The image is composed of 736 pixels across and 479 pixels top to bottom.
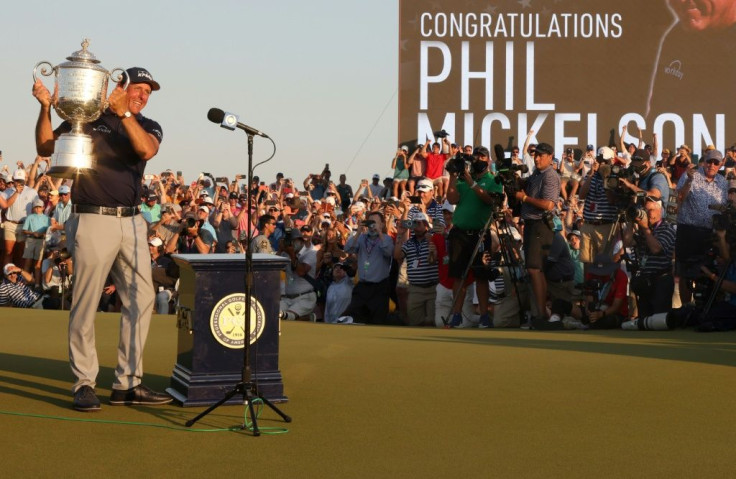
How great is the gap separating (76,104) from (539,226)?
7361 millimetres

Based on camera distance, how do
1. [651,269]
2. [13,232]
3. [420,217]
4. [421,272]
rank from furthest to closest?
[13,232] < [420,217] < [421,272] < [651,269]

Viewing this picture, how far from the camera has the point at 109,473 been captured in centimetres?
538

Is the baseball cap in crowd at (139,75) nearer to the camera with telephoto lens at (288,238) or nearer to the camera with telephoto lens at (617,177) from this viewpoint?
the camera with telephoto lens at (617,177)

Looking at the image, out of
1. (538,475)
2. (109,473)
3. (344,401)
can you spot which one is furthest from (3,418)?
(538,475)

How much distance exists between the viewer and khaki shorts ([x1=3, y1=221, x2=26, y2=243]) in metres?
20.2

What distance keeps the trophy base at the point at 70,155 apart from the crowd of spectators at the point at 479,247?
310 cm

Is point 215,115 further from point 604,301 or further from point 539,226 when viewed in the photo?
point 604,301

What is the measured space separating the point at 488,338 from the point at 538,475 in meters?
6.10

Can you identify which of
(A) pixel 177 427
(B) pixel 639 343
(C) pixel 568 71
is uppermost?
(C) pixel 568 71

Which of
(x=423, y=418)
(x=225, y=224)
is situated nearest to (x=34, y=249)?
(x=225, y=224)

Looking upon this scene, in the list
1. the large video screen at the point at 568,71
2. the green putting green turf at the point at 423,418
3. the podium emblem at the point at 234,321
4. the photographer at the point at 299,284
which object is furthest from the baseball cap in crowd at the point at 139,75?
the large video screen at the point at 568,71

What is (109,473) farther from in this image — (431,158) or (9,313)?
(431,158)

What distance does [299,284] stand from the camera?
1630cm

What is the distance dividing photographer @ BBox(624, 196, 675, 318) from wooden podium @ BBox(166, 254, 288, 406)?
22.1 ft
